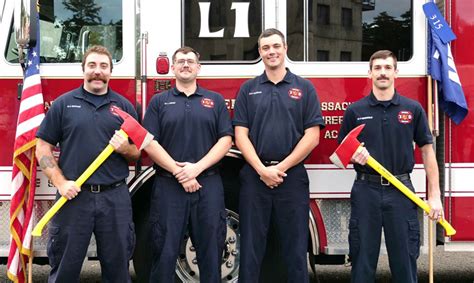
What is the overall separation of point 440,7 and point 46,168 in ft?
11.0

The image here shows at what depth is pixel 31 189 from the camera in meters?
4.73

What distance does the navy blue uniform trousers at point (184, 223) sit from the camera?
4387 mm

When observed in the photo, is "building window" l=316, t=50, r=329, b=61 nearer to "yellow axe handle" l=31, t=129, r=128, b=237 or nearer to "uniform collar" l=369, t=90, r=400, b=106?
"uniform collar" l=369, t=90, r=400, b=106

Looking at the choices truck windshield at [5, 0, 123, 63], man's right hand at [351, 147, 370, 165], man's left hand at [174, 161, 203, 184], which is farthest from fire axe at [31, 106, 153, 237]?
man's right hand at [351, 147, 370, 165]

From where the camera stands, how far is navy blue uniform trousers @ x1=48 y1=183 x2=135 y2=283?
4211mm

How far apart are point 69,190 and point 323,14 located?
7.89 feet

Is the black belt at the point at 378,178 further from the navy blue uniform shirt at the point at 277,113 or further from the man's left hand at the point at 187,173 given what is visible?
the man's left hand at the point at 187,173

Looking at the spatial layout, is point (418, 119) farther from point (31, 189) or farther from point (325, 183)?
point (31, 189)

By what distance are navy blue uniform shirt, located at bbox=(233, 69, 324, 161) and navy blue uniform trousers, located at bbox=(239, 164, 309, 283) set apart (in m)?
0.20

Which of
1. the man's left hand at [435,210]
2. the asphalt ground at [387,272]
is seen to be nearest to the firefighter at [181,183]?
the man's left hand at [435,210]

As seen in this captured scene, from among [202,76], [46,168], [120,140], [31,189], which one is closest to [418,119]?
[202,76]

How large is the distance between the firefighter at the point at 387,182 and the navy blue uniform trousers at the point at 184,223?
3.38ft

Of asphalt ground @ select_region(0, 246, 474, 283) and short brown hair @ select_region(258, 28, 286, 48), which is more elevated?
short brown hair @ select_region(258, 28, 286, 48)

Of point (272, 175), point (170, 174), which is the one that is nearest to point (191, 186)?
point (170, 174)
